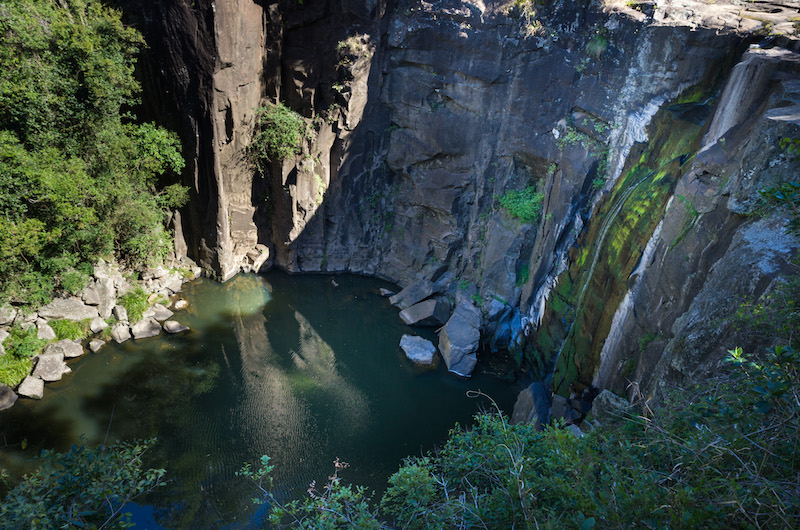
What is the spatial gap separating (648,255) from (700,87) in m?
3.53

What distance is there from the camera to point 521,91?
11992 mm

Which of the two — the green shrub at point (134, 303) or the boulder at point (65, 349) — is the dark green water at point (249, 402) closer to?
the boulder at point (65, 349)

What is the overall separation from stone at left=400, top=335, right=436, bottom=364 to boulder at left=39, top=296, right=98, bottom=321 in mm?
7715

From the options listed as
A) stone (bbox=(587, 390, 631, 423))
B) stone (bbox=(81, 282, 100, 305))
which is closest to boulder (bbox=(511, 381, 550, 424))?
stone (bbox=(587, 390, 631, 423))

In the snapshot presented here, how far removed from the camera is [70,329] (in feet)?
34.8

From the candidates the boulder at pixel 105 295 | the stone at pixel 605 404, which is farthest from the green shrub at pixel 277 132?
the stone at pixel 605 404

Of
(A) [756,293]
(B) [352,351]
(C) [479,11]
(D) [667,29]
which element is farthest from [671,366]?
(C) [479,11]

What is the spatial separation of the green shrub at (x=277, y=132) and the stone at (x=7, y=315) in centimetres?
687

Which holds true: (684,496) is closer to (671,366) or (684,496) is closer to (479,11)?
(671,366)

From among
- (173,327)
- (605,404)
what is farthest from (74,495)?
(173,327)

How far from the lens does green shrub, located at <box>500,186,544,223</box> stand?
1225 centimetres

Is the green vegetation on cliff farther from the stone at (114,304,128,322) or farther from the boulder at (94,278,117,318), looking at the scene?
the stone at (114,304,128,322)

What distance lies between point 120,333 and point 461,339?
27.8 feet

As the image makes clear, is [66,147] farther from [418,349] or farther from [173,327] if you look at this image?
[418,349]
